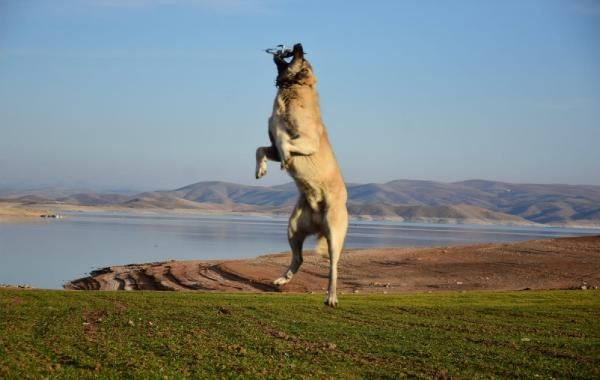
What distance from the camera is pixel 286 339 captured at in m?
12.4

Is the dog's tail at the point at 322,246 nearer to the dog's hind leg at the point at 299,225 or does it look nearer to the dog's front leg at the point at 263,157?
the dog's hind leg at the point at 299,225

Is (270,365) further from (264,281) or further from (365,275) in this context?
(365,275)

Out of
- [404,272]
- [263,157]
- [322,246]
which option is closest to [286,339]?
[322,246]

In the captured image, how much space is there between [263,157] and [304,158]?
66cm

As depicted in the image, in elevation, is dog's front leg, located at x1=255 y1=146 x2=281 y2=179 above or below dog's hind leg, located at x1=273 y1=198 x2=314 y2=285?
above

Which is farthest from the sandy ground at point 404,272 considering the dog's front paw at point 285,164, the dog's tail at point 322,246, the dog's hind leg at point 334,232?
the dog's front paw at point 285,164

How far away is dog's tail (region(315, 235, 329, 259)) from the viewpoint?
12.3 metres

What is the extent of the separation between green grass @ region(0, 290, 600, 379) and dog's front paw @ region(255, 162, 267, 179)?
96.8 inches

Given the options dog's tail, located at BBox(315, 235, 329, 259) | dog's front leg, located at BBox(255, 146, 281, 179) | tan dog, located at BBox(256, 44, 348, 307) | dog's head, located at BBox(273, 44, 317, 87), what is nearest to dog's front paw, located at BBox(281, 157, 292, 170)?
tan dog, located at BBox(256, 44, 348, 307)

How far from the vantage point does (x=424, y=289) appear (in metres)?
33.9

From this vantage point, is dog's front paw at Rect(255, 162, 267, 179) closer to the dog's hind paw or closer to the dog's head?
the dog's hind paw

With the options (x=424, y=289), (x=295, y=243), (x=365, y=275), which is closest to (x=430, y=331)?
(x=295, y=243)

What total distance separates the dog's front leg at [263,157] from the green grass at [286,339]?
2.50 meters

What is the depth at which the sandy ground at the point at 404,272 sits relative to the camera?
33938 mm
